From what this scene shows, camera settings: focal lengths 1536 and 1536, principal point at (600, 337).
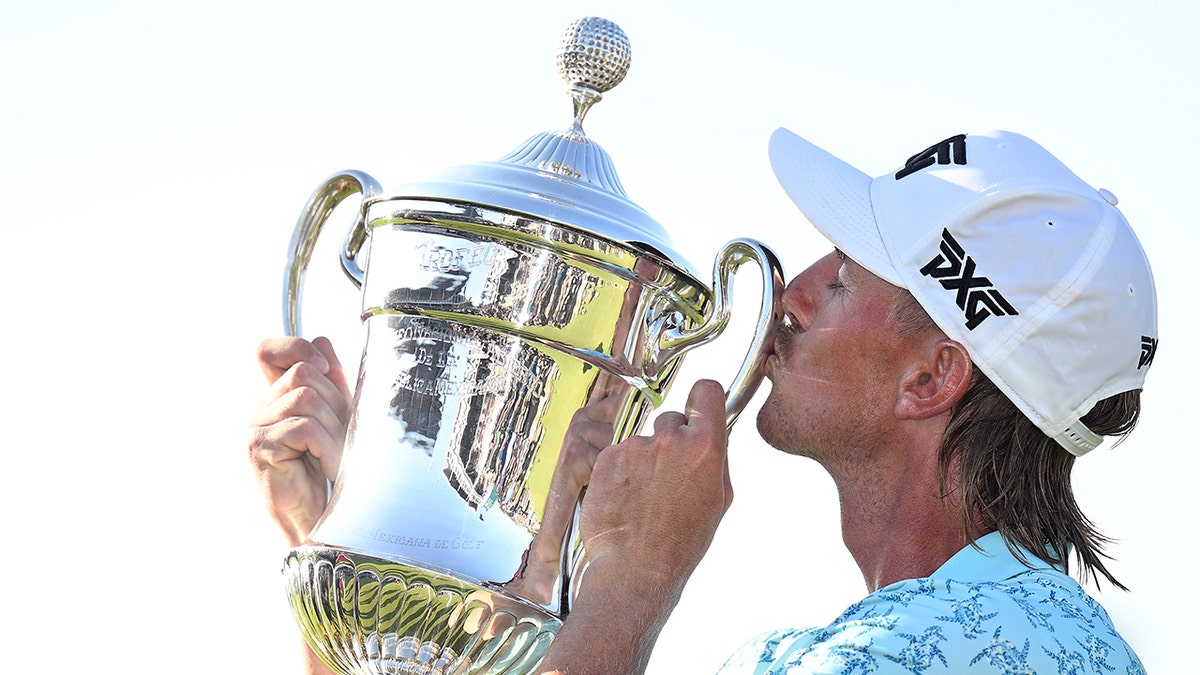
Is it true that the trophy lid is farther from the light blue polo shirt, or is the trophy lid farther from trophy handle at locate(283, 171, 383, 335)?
the light blue polo shirt

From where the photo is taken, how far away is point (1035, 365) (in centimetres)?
259

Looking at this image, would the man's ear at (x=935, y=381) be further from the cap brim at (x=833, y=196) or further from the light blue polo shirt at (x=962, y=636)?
the light blue polo shirt at (x=962, y=636)

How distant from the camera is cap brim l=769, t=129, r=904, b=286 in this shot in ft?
8.94

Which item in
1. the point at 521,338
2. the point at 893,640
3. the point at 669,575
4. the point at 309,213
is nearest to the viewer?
the point at 893,640

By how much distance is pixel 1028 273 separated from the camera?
2.56 metres

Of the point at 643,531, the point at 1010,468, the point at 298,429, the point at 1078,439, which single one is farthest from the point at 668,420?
the point at 298,429

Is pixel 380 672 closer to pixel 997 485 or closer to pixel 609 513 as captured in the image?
pixel 609 513

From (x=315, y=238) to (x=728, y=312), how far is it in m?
0.91

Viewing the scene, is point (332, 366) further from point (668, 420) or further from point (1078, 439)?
point (1078, 439)

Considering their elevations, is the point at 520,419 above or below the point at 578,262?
below

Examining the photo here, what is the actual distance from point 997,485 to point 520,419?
824mm

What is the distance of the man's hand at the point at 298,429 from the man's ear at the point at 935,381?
3.52 feet

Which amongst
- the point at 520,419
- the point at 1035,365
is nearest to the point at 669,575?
the point at 520,419

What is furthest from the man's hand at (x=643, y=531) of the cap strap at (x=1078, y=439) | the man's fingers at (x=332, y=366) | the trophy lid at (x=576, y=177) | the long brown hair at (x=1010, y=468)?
the man's fingers at (x=332, y=366)
